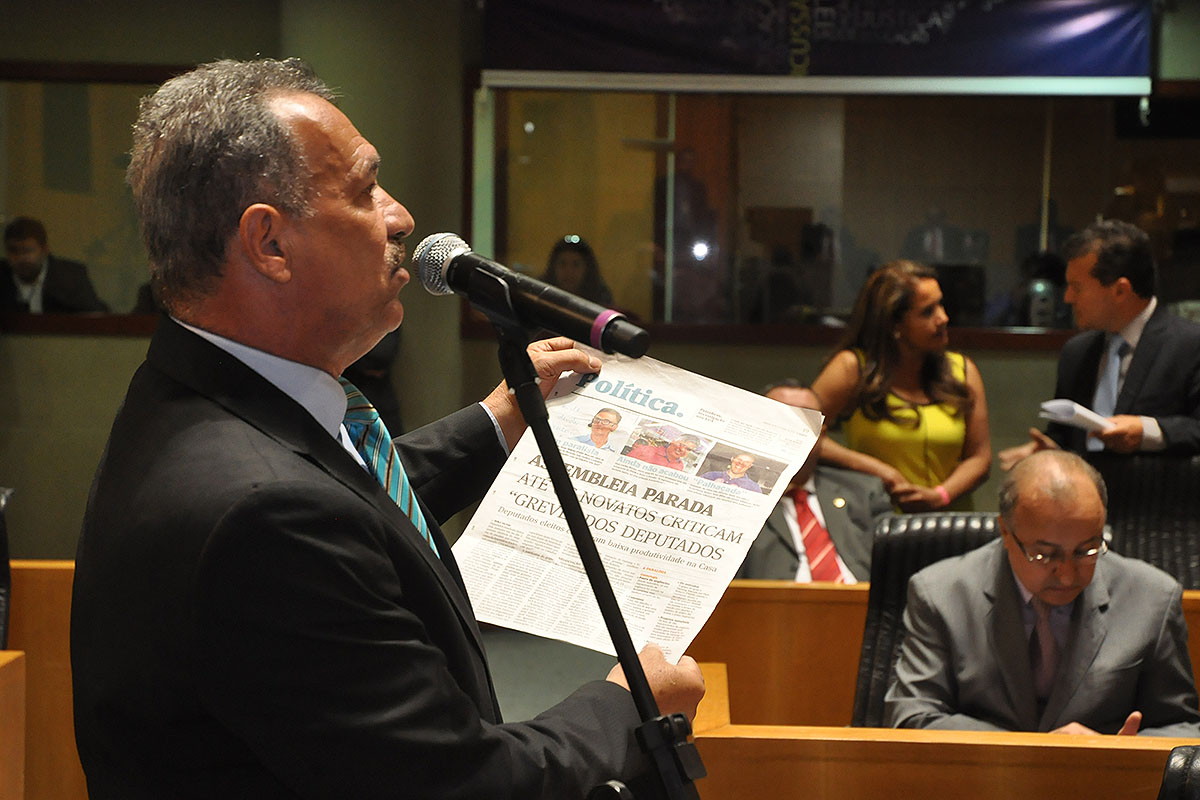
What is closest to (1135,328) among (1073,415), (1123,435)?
(1123,435)

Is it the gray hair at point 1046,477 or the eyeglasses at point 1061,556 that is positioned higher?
the gray hair at point 1046,477

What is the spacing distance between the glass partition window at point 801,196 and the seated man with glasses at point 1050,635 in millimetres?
2853

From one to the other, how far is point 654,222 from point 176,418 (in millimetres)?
4271

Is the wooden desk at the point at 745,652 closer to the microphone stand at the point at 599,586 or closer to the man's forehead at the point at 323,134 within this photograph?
the microphone stand at the point at 599,586

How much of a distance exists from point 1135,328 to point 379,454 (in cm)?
299

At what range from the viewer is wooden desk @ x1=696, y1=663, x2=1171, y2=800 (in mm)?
1700

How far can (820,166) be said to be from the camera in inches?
200

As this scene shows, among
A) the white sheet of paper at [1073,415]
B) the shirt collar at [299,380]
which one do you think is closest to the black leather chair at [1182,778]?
the shirt collar at [299,380]

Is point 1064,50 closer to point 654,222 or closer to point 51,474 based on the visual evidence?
point 654,222

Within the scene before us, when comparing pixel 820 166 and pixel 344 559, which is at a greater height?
pixel 820 166

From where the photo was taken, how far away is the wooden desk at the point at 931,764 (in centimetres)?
170

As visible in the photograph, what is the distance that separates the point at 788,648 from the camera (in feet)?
8.80

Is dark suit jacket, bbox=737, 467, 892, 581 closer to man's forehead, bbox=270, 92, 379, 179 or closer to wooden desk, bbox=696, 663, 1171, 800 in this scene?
wooden desk, bbox=696, 663, 1171, 800

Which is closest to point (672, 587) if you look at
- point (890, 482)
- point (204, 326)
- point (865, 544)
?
point (204, 326)
